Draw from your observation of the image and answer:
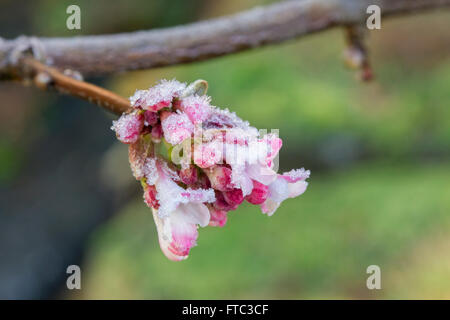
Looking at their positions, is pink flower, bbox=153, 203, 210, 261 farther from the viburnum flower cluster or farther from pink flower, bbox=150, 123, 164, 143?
pink flower, bbox=150, 123, 164, 143

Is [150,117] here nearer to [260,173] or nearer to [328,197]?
[260,173]

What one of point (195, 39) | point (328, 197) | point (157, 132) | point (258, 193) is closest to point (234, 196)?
point (258, 193)

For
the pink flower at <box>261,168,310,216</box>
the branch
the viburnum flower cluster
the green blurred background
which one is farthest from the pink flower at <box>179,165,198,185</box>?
the green blurred background

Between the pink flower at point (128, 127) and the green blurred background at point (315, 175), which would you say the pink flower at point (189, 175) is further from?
the green blurred background at point (315, 175)

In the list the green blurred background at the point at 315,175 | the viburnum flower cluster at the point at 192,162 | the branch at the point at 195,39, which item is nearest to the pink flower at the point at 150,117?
the viburnum flower cluster at the point at 192,162

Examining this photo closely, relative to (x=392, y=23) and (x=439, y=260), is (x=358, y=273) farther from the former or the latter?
(x=392, y=23)
